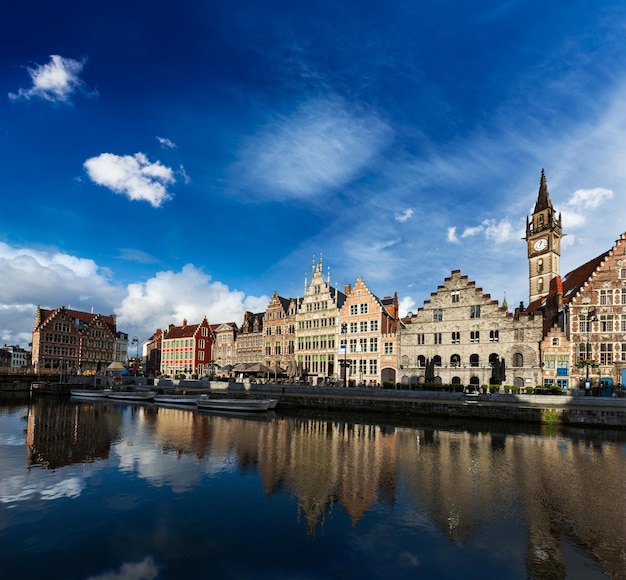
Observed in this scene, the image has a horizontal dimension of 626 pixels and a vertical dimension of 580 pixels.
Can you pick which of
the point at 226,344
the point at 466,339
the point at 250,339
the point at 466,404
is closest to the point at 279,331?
the point at 250,339

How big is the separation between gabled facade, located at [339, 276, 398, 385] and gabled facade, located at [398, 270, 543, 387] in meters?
2.53

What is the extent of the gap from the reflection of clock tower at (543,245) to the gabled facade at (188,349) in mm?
68630

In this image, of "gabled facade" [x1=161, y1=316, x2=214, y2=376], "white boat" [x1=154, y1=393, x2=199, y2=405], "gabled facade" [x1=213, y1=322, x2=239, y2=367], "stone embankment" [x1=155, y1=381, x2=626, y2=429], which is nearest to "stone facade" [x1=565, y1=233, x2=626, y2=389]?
"stone embankment" [x1=155, y1=381, x2=626, y2=429]

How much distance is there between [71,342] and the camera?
100062 millimetres

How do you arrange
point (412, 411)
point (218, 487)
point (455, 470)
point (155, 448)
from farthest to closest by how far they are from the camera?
1. point (412, 411)
2. point (155, 448)
3. point (455, 470)
4. point (218, 487)

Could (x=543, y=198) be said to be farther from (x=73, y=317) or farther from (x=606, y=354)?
(x=73, y=317)

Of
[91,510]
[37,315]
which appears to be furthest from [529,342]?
[37,315]

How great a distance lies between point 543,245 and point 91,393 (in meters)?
85.6

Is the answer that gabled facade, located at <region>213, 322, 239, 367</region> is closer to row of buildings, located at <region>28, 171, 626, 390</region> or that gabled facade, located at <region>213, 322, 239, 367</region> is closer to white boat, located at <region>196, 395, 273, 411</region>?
row of buildings, located at <region>28, 171, 626, 390</region>

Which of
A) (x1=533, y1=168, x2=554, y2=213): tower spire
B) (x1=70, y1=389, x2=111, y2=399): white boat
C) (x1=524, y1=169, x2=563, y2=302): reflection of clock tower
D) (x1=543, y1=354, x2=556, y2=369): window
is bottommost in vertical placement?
(x1=70, y1=389, x2=111, y2=399): white boat

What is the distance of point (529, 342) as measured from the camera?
51.9 m

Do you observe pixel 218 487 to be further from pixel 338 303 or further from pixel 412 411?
pixel 338 303

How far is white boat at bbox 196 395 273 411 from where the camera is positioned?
1881 inches

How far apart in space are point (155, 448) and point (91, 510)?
1185 centimetres
